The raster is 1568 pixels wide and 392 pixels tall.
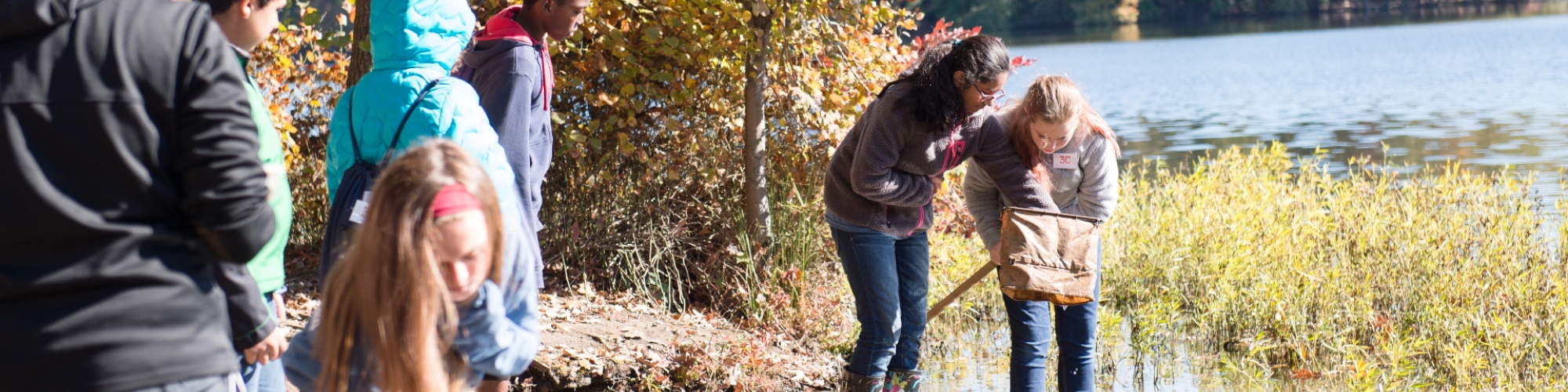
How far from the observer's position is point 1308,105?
60.2 feet

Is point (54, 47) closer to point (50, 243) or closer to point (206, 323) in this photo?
point (50, 243)

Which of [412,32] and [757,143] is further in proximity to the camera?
[757,143]

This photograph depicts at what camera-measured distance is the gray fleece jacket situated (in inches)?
142

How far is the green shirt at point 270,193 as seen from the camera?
2178 mm

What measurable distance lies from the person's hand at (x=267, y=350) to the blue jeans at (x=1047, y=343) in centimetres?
218

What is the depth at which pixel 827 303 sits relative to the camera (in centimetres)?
519

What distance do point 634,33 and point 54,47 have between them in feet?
10.7

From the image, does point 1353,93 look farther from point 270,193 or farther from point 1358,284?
point 270,193

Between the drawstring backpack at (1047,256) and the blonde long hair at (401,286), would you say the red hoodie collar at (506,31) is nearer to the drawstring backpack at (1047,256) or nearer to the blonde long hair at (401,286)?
the blonde long hair at (401,286)

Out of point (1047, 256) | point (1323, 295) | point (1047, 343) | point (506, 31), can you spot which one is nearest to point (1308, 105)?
point (1323, 295)

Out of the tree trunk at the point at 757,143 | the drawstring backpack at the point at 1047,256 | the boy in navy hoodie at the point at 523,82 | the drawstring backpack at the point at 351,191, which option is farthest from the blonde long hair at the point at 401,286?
the tree trunk at the point at 757,143

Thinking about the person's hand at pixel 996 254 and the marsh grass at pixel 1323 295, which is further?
the marsh grass at pixel 1323 295

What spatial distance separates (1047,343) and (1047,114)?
69cm

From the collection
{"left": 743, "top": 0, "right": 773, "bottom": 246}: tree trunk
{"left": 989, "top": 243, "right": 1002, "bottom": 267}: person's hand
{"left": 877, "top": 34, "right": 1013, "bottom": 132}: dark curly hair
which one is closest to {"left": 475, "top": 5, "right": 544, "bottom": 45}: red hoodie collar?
{"left": 877, "top": 34, "right": 1013, "bottom": 132}: dark curly hair
